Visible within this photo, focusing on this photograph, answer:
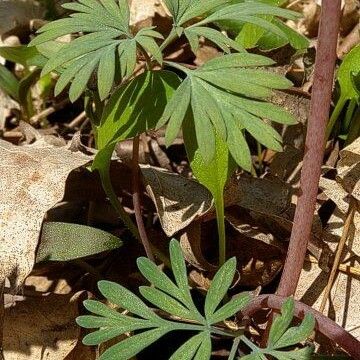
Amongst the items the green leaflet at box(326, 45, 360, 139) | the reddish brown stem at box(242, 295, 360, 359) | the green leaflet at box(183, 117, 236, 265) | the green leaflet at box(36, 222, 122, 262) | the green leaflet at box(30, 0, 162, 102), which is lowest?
the green leaflet at box(36, 222, 122, 262)

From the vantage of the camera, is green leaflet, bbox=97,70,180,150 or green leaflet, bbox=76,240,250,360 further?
green leaflet, bbox=97,70,180,150

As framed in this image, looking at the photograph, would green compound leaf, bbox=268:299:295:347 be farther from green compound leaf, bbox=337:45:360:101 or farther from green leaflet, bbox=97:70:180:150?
green compound leaf, bbox=337:45:360:101

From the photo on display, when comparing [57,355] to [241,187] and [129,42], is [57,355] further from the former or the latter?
[129,42]

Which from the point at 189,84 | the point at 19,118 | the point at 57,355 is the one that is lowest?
the point at 57,355

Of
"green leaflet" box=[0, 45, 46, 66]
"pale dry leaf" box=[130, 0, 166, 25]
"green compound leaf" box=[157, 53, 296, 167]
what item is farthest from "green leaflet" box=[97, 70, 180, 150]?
"pale dry leaf" box=[130, 0, 166, 25]

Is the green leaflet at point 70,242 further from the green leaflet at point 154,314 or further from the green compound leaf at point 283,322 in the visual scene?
the green compound leaf at point 283,322

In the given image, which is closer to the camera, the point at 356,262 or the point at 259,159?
the point at 356,262

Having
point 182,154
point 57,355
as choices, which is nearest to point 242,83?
point 57,355
